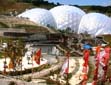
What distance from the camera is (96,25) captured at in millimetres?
73750

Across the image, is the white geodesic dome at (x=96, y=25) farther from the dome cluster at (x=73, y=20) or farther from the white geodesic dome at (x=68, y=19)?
the white geodesic dome at (x=68, y=19)

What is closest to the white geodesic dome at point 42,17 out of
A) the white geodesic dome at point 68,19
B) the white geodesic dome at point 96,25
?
the white geodesic dome at point 68,19

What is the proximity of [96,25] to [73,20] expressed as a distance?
433 cm

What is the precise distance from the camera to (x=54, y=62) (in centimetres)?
4138

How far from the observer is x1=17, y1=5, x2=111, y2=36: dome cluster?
73.5 metres

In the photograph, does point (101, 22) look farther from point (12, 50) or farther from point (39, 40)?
point (12, 50)

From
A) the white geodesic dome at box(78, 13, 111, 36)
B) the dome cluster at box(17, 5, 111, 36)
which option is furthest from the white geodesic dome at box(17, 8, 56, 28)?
the white geodesic dome at box(78, 13, 111, 36)

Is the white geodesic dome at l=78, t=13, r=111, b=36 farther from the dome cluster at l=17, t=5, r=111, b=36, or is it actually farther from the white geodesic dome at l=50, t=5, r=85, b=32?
the white geodesic dome at l=50, t=5, r=85, b=32

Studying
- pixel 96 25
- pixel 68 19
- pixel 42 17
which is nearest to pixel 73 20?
pixel 68 19

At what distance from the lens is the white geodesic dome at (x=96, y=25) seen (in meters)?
73.4

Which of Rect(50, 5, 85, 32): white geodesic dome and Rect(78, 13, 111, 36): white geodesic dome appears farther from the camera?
Rect(50, 5, 85, 32): white geodesic dome

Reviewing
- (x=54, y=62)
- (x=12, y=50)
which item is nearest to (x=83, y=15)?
(x=54, y=62)

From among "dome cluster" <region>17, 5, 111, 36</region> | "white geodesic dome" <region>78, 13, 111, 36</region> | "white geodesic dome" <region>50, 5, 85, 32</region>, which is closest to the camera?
"white geodesic dome" <region>78, 13, 111, 36</region>

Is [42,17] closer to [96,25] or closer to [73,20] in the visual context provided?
[73,20]
